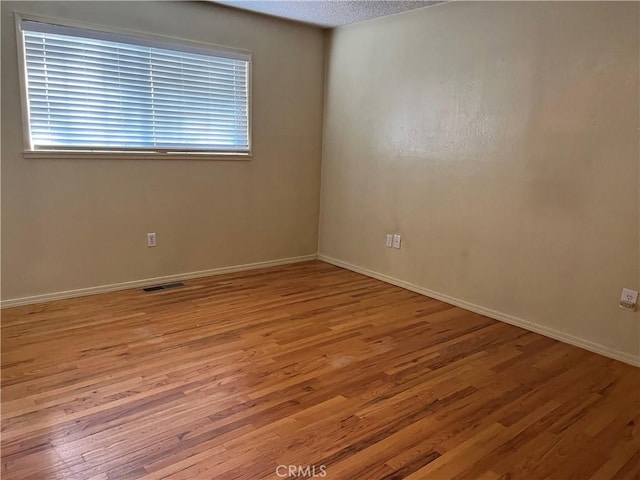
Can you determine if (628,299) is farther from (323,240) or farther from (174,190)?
(174,190)

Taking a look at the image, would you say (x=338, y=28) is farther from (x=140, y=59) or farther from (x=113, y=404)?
(x=113, y=404)

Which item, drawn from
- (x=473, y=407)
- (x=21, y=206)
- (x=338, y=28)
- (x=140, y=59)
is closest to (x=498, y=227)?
(x=473, y=407)

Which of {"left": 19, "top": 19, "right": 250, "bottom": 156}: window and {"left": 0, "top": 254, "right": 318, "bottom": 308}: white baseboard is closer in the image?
{"left": 19, "top": 19, "right": 250, "bottom": 156}: window

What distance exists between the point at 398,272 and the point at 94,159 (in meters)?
2.70

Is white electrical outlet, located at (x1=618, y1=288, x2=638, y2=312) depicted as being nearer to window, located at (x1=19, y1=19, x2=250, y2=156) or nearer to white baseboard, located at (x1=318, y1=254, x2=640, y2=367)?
white baseboard, located at (x1=318, y1=254, x2=640, y2=367)

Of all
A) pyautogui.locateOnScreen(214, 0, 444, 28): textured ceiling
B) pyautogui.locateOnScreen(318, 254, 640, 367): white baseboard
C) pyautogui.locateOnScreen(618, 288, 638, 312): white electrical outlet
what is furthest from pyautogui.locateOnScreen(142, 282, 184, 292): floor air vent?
pyautogui.locateOnScreen(618, 288, 638, 312): white electrical outlet

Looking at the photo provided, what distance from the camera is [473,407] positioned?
2168 mm

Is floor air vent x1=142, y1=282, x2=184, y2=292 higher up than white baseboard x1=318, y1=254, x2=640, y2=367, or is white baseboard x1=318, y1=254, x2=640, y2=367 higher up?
white baseboard x1=318, y1=254, x2=640, y2=367

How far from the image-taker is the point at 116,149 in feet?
11.6

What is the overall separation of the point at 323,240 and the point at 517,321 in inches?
88.8

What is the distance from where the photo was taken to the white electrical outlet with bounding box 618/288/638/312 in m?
2.65

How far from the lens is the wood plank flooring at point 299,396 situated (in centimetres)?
177

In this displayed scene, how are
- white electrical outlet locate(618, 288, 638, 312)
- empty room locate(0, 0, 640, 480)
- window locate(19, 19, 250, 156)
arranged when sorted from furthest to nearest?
window locate(19, 19, 250, 156) < white electrical outlet locate(618, 288, 638, 312) < empty room locate(0, 0, 640, 480)

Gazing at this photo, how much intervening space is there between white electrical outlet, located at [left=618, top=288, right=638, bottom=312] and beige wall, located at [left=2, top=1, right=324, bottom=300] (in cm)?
294
